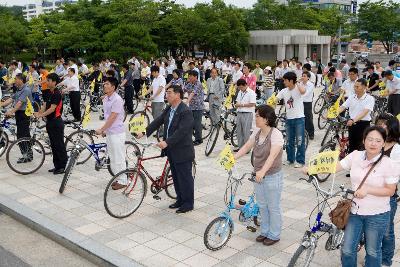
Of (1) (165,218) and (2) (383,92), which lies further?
(2) (383,92)

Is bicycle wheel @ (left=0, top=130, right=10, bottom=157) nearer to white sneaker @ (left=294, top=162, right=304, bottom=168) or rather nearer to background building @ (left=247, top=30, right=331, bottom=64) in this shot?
white sneaker @ (left=294, top=162, right=304, bottom=168)

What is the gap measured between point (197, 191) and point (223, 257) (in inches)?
97.1

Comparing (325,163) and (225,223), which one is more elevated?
(325,163)

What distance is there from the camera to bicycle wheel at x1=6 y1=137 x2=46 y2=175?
28.0 ft

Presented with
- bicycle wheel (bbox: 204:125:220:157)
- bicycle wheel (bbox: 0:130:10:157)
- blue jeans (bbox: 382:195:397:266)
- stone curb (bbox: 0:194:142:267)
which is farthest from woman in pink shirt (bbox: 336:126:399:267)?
bicycle wheel (bbox: 0:130:10:157)

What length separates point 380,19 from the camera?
44219 mm

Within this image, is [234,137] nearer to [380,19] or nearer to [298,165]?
[298,165]

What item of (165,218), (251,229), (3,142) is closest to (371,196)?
(251,229)

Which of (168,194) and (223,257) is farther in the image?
(168,194)

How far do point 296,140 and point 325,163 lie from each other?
441 cm

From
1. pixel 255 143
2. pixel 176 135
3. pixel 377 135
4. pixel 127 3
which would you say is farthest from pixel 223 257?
pixel 127 3

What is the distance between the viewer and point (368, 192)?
3.88 metres

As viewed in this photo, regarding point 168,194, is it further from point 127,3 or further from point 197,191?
point 127,3

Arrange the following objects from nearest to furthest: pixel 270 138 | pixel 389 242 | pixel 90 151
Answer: pixel 389 242 < pixel 270 138 < pixel 90 151
